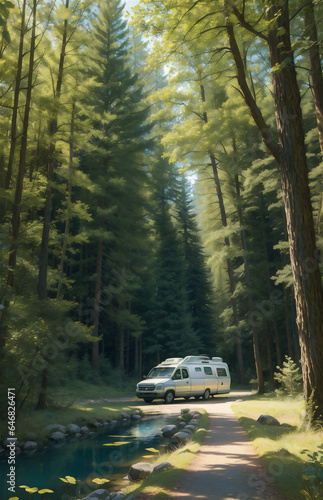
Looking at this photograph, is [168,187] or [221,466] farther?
[168,187]

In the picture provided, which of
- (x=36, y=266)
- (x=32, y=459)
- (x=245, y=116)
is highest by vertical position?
(x=245, y=116)

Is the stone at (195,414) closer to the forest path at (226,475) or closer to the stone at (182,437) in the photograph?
the stone at (182,437)

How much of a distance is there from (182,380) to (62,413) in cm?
724

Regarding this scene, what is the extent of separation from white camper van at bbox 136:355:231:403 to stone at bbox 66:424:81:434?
20.6 feet

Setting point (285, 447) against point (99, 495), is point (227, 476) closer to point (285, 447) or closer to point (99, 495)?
point (285, 447)

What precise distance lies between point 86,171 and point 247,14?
18.6 metres

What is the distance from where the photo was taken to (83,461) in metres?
9.48

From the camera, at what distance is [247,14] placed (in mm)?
9094

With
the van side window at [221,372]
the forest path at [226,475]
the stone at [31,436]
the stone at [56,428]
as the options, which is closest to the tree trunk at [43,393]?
the stone at [56,428]

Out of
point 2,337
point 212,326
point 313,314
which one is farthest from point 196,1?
point 212,326

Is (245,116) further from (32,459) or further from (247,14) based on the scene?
(32,459)

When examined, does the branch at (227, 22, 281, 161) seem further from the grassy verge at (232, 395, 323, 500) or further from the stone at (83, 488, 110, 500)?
the stone at (83, 488, 110, 500)

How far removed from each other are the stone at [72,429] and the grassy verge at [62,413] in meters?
0.36

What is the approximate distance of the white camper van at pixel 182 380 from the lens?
18.9m
